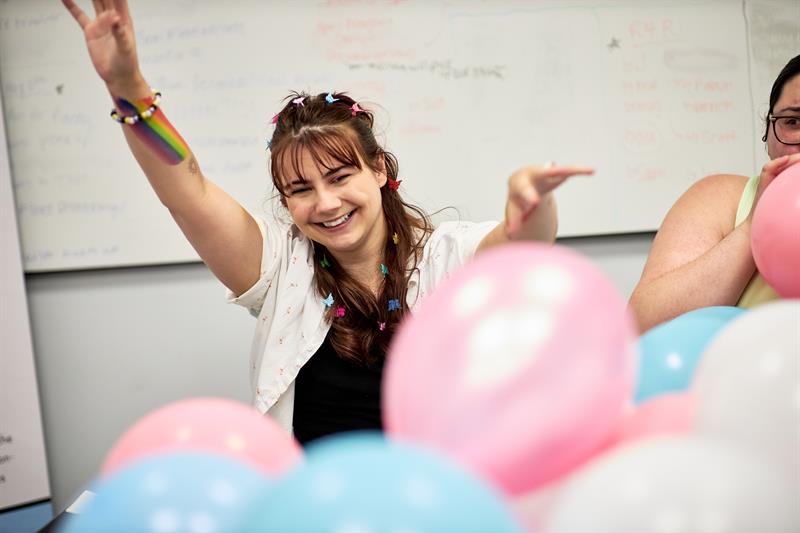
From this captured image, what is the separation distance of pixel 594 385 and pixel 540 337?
62 millimetres

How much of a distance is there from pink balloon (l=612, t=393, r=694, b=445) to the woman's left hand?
0.31m

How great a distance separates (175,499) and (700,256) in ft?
3.49

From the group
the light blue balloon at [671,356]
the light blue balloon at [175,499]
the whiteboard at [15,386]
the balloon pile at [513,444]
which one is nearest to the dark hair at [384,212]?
the light blue balloon at [671,356]

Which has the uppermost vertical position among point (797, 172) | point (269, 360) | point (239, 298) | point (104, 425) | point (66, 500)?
point (797, 172)

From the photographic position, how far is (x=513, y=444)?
634mm

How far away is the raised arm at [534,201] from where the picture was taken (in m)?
1.00

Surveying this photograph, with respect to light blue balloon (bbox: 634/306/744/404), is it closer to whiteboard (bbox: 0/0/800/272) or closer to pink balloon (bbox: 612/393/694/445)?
pink balloon (bbox: 612/393/694/445)

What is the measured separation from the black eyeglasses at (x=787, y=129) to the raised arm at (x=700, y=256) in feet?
0.41

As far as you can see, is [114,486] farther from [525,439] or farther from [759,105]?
[759,105]

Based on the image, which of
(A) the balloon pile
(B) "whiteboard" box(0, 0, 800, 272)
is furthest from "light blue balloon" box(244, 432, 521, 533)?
(B) "whiteboard" box(0, 0, 800, 272)

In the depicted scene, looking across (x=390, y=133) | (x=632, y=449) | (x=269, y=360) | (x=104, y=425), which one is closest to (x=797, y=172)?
(x=632, y=449)

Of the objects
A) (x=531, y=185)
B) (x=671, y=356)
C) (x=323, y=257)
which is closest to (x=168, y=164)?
(x=323, y=257)

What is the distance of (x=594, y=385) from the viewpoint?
2.13 feet

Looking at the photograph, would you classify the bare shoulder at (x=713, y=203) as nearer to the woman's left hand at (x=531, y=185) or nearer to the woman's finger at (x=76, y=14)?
the woman's left hand at (x=531, y=185)
